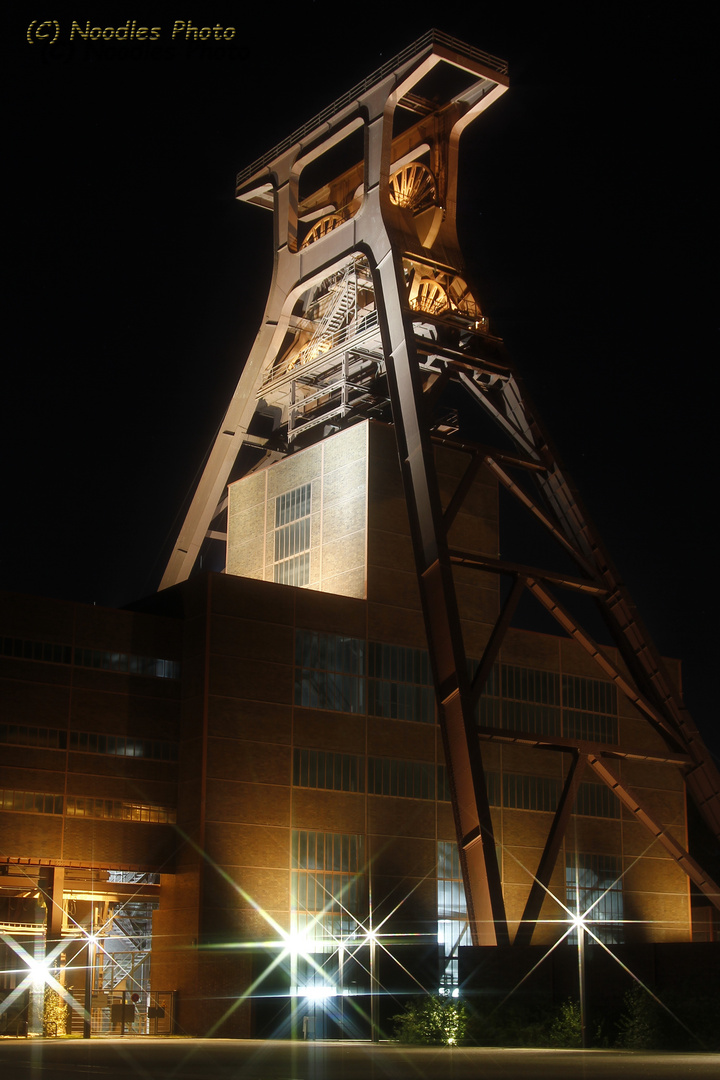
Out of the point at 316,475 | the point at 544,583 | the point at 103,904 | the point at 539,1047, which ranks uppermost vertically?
the point at 316,475

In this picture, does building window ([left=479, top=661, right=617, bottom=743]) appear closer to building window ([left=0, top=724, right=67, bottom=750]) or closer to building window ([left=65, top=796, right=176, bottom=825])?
building window ([left=65, top=796, right=176, bottom=825])

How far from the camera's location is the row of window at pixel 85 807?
34719 millimetres

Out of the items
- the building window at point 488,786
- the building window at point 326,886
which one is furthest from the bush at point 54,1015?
the building window at point 488,786

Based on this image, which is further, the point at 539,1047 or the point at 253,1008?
the point at 253,1008

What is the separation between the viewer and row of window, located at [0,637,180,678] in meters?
35.8

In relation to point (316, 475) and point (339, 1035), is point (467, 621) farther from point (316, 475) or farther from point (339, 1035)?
point (339, 1035)

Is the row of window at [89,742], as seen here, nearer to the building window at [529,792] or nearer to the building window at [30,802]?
the building window at [30,802]

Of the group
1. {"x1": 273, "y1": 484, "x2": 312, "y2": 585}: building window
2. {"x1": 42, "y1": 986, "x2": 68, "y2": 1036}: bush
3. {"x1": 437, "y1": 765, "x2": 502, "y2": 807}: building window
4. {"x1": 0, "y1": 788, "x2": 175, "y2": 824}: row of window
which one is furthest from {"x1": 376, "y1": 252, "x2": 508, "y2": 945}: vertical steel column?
{"x1": 42, "y1": 986, "x2": 68, "y2": 1036}: bush

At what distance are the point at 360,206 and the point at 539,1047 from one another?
2623 centimetres

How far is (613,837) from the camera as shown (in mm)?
44625

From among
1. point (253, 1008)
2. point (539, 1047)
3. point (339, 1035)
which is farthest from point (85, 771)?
point (539, 1047)

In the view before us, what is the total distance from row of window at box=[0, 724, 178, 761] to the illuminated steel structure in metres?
8.96

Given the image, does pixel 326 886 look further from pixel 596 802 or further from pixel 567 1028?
pixel 567 1028

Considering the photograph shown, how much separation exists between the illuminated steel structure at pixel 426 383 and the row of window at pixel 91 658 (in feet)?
24.3
